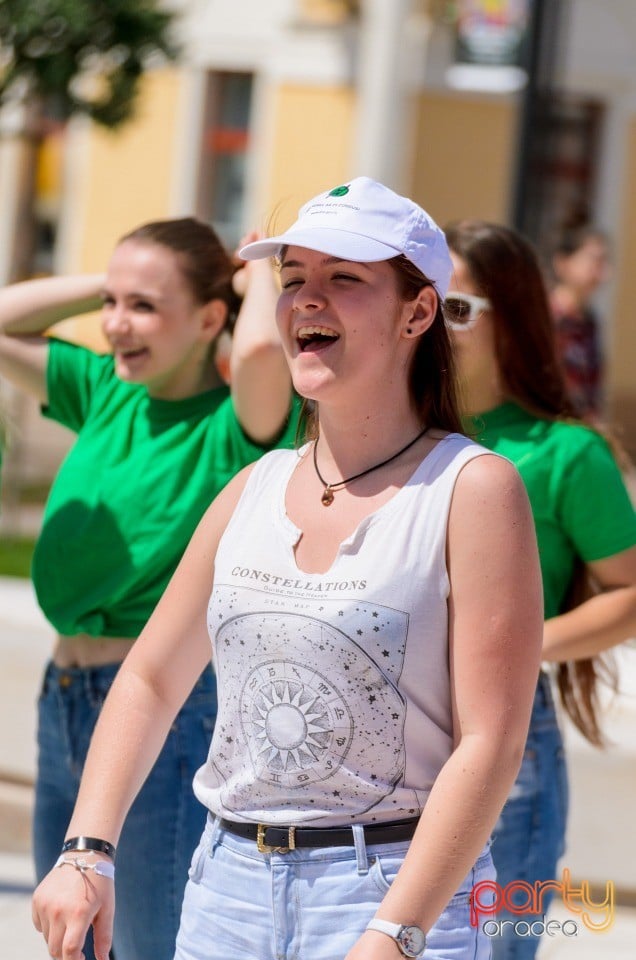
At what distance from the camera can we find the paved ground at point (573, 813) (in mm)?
4398

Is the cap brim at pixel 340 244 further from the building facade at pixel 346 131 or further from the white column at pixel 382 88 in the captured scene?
the white column at pixel 382 88

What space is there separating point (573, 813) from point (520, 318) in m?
2.14

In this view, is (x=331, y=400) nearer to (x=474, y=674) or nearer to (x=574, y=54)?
(x=474, y=674)

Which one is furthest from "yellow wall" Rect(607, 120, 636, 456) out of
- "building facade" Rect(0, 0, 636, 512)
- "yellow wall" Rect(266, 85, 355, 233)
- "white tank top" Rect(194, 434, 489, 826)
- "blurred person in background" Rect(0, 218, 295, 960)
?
"white tank top" Rect(194, 434, 489, 826)

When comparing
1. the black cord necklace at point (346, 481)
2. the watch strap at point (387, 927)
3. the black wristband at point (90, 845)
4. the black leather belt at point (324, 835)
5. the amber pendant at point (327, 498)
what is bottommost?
the black wristband at point (90, 845)

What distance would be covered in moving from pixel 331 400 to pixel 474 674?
42 centimetres

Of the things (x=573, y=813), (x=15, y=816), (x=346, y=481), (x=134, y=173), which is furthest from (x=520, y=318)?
(x=134, y=173)

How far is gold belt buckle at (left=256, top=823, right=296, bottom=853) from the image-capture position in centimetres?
193

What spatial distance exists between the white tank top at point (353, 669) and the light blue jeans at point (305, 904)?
0.05m

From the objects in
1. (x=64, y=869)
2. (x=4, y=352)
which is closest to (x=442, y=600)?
(x=64, y=869)

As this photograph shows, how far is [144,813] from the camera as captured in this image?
280 cm

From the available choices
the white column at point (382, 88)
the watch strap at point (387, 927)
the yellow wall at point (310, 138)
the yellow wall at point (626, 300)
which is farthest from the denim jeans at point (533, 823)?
the yellow wall at point (626, 300)

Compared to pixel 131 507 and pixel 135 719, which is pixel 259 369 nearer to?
pixel 131 507

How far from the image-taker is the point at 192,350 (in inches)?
121
